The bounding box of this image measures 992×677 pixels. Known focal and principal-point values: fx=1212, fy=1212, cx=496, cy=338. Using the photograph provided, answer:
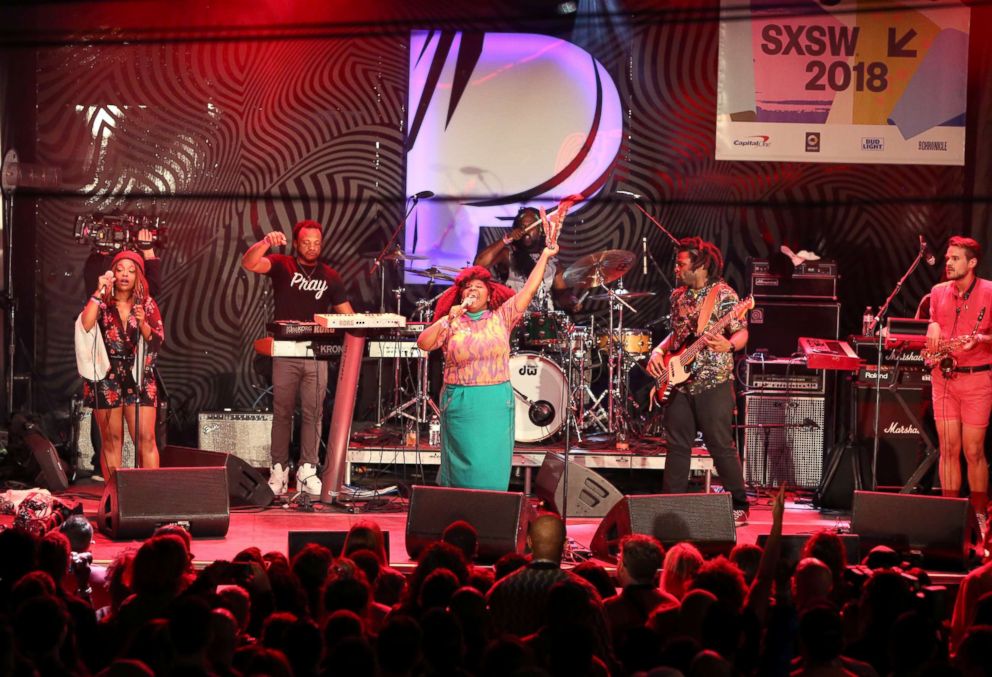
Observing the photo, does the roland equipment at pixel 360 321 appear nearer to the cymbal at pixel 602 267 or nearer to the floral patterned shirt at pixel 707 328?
the floral patterned shirt at pixel 707 328

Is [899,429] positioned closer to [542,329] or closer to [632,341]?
[632,341]

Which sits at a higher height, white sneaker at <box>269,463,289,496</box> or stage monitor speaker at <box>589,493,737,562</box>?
stage monitor speaker at <box>589,493,737,562</box>

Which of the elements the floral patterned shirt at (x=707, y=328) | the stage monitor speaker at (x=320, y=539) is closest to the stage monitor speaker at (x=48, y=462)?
the stage monitor speaker at (x=320, y=539)

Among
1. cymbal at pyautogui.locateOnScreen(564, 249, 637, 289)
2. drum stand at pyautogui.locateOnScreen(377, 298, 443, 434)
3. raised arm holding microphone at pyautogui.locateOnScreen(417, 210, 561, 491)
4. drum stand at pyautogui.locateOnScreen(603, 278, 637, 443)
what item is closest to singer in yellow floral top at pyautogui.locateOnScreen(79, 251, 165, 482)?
drum stand at pyautogui.locateOnScreen(377, 298, 443, 434)

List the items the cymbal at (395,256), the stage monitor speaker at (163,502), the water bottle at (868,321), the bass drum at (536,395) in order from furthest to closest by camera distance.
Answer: the bass drum at (536,395), the cymbal at (395,256), the water bottle at (868,321), the stage monitor speaker at (163,502)

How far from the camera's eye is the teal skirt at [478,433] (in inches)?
316

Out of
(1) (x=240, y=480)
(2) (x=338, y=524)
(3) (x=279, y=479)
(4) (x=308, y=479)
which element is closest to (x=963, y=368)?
(2) (x=338, y=524)

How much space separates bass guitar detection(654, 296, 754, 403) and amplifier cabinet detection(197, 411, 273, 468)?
4.00 m

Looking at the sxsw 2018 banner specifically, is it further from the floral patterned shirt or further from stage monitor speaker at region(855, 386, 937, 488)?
the floral patterned shirt

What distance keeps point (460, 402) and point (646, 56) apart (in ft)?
19.5

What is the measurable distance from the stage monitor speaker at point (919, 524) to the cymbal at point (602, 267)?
413 centimetres

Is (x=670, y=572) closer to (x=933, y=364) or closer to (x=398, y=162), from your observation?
(x=933, y=364)

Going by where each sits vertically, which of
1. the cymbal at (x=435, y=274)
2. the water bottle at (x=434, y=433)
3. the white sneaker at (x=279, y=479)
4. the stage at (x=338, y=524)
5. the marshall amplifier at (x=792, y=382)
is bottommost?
the stage at (x=338, y=524)

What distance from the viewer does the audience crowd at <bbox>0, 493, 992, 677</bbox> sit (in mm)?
3918
